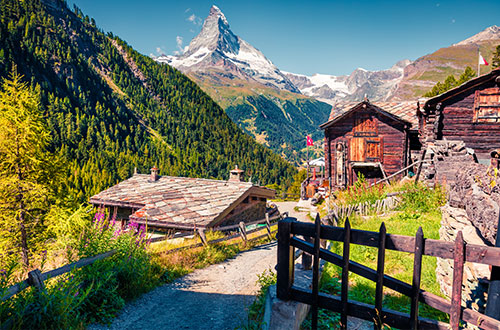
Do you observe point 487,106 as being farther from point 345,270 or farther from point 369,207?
point 345,270

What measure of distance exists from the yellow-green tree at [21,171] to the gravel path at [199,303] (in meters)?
5.37

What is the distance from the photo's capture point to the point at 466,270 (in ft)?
14.5

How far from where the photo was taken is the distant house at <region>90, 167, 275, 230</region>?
15.2 m

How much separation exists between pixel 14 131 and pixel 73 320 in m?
7.72

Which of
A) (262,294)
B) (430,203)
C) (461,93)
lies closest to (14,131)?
(262,294)

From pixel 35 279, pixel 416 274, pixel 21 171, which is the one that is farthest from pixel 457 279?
pixel 21 171

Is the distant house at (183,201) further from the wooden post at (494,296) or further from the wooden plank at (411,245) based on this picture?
the wooden post at (494,296)

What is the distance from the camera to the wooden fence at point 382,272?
113 inches

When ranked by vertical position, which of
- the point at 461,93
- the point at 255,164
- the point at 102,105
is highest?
the point at 102,105

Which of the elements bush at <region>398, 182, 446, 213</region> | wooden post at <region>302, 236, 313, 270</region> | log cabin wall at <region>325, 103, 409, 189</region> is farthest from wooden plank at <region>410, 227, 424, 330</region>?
log cabin wall at <region>325, 103, 409, 189</region>

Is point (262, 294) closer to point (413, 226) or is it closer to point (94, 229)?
point (94, 229)

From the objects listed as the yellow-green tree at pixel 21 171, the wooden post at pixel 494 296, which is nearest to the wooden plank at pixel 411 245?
the wooden post at pixel 494 296

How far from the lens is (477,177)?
17.9ft

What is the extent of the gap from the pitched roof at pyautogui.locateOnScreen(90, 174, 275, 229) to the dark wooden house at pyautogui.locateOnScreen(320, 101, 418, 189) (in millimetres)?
5799
